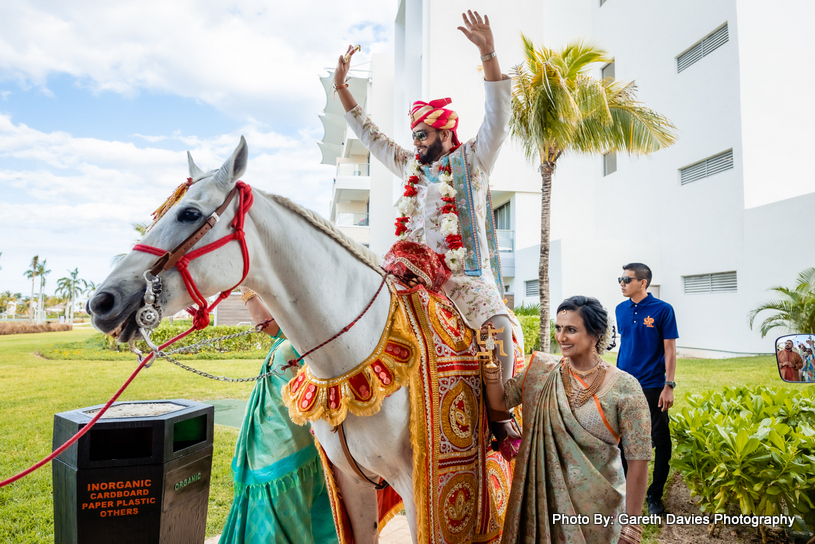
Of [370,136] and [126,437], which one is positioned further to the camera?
[370,136]

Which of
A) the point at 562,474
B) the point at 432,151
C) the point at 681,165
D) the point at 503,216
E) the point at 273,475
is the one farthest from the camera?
the point at 503,216

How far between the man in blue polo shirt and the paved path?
2.11 metres

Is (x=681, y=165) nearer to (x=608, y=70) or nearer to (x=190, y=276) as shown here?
(x=608, y=70)

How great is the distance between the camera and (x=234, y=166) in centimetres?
179

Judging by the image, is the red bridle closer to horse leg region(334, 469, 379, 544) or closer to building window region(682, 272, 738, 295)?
horse leg region(334, 469, 379, 544)

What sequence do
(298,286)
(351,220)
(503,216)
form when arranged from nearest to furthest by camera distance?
(298,286), (503,216), (351,220)

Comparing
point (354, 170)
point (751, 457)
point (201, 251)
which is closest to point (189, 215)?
point (201, 251)

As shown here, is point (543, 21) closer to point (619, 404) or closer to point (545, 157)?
point (545, 157)

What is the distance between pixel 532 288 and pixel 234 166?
16.5m

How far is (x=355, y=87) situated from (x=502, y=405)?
1065 inches

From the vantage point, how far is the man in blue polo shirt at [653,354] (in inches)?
169

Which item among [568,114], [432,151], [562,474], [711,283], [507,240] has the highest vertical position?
[568,114]

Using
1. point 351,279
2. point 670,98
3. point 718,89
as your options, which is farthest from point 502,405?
point 670,98

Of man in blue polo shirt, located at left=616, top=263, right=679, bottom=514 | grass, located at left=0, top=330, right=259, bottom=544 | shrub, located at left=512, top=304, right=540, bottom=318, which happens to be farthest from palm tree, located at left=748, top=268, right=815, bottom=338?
grass, located at left=0, top=330, right=259, bottom=544
